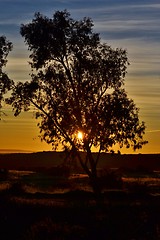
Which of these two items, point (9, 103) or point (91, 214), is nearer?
point (91, 214)

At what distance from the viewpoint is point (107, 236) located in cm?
2306

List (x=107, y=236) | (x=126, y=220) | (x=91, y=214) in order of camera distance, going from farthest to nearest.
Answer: (x=91, y=214) < (x=126, y=220) < (x=107, y=236)

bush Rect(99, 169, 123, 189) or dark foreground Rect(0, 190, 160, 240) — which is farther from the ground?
bush Rect(99, 169, 123, 189)

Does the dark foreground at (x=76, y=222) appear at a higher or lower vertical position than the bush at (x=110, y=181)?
lower

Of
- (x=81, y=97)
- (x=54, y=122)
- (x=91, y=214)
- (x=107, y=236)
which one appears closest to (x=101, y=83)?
(x=81, y=97)

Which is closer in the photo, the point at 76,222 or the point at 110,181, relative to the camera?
the point at 76,222

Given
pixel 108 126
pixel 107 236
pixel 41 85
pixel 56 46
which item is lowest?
pixel 107 236

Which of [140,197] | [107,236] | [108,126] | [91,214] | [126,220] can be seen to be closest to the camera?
[107,236]

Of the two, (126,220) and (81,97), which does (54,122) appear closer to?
(81,97)

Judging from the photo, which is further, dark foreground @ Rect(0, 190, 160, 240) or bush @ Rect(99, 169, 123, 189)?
bush @ Rect(99, 169, 123, 189)

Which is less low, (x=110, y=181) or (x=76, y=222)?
(x=110, y=181)

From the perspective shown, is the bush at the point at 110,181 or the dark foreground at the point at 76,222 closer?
the dark foreground at the point at 76,222

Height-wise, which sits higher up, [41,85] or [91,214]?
[41,85]

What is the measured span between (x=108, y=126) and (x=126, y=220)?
17.3 meters
